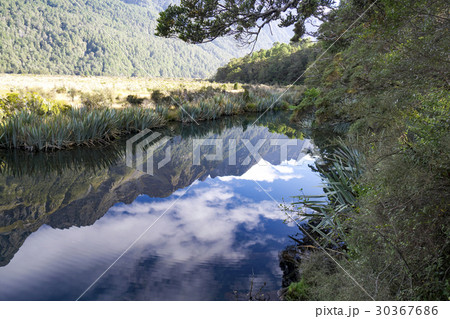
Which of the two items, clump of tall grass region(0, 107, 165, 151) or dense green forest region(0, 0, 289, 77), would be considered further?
dense green forest region(0, 0, 289, 77)

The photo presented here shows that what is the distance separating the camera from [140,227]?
3.82 meters

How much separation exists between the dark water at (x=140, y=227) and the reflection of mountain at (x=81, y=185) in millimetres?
18

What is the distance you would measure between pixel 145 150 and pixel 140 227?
16.0ft

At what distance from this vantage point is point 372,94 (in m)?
4.79

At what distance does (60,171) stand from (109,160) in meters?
1.23

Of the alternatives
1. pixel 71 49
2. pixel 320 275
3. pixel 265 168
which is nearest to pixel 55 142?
pixel 265 168

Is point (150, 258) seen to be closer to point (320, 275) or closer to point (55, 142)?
point (320, 275)

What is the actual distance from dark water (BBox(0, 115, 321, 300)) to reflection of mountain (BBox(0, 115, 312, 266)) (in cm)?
2

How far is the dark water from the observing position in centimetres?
260

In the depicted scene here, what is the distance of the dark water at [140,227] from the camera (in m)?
2.60
